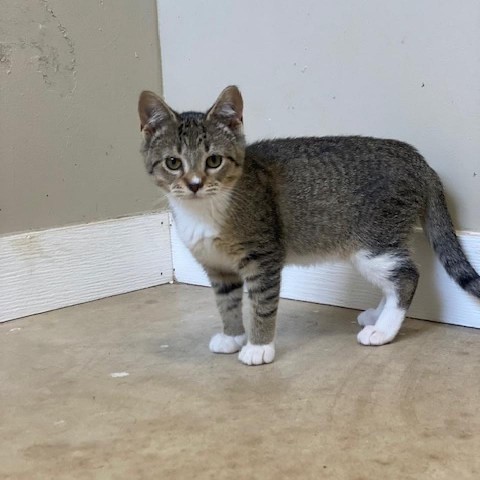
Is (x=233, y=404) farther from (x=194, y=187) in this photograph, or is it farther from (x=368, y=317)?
(x=368, y=317)

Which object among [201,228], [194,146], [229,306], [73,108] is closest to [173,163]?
[194,146]

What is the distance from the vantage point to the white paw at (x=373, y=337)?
1842mm

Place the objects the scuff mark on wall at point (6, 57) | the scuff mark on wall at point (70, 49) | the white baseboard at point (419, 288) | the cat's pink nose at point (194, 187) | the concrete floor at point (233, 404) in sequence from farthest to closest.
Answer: the scuff mark on wall at point (70, 49) → the scuff mark on wall at point (6, 57) → the white baseboard at point (419, 288) → the cat's pink nose at point (194, 187) → the concrete floor at point (233, 404)

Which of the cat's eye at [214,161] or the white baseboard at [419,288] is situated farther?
the white baseboard at [419,288]

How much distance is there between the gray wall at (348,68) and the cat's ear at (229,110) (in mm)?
522

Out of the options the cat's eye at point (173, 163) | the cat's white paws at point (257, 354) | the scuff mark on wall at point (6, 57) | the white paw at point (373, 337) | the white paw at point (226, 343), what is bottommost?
the white paw at point (226, 343)

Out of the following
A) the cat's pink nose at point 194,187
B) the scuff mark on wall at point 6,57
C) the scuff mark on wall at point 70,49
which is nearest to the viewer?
the cat's pink nose at point 194,187

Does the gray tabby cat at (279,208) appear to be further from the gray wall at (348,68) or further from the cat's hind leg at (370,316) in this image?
the gray wall at (348,68)

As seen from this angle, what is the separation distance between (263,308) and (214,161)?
1.43 ft

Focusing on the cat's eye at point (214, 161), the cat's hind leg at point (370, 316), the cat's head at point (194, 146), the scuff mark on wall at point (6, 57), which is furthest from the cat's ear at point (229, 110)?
the scuff mark on wall at point (6, 57)

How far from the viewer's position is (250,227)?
1.77 m

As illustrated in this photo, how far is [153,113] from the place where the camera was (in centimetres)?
180

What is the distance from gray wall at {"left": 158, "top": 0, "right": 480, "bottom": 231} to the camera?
1920 mm

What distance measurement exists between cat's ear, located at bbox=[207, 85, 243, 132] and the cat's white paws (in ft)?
2.05
